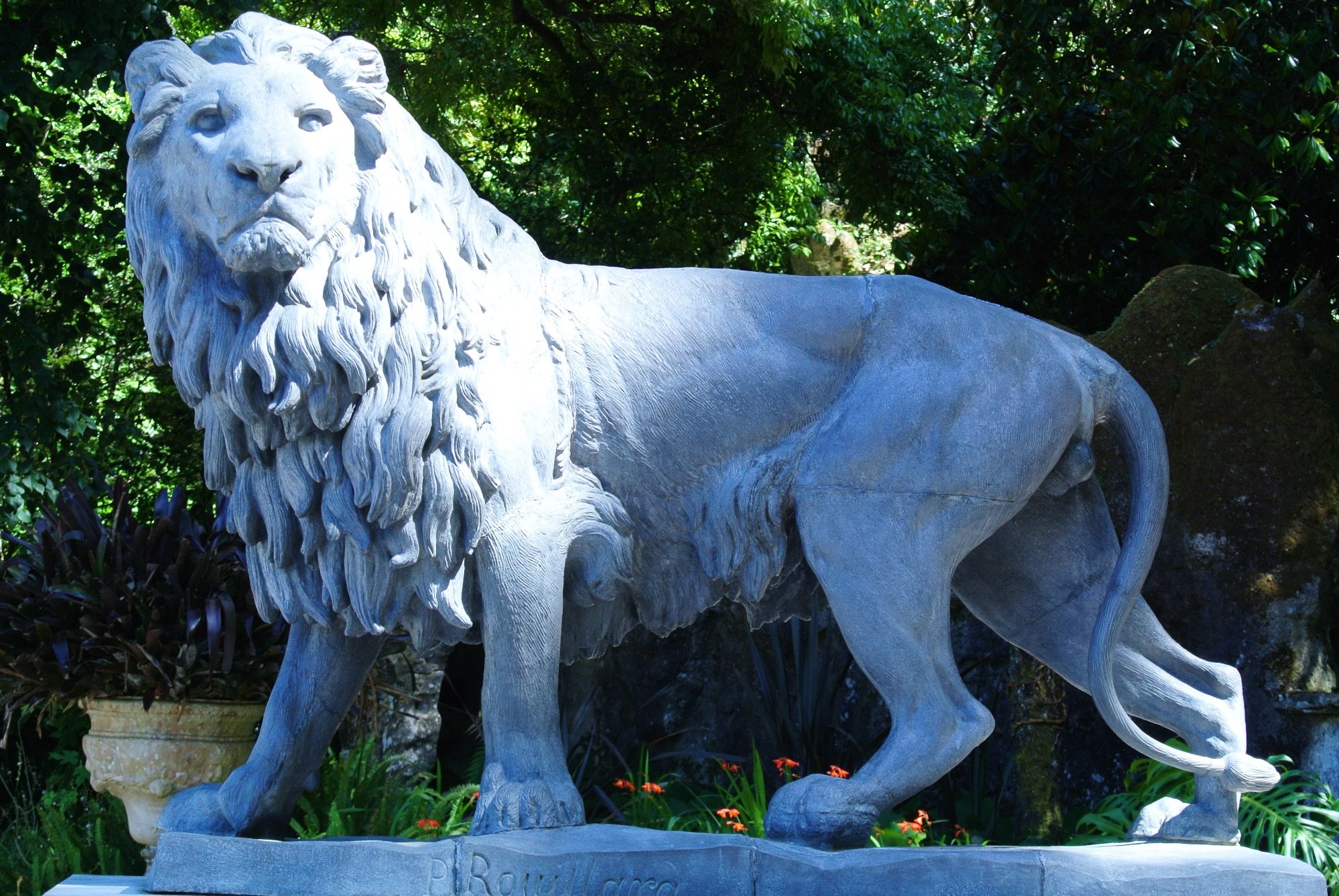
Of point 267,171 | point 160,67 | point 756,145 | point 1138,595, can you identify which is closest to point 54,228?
point 756,145

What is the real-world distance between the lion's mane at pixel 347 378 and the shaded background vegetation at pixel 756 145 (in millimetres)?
3025

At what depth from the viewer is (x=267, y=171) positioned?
2516mm

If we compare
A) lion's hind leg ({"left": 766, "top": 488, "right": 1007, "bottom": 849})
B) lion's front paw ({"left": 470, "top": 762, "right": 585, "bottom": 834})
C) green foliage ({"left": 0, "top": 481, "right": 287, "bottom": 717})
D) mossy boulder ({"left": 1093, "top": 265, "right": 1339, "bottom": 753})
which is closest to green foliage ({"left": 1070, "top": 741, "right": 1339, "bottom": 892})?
mossy boulder ({"left": 1093, "top": 265, "right": 1339, "bottom": 753})

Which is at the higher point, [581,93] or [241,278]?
[581,93]

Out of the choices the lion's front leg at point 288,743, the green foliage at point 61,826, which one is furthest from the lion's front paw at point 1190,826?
the green foliage at point 61,826

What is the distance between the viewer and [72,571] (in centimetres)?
477

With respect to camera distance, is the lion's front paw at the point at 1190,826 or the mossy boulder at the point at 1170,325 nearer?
the lion's front paw at the point at 1190,826

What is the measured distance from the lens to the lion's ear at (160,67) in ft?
8.61

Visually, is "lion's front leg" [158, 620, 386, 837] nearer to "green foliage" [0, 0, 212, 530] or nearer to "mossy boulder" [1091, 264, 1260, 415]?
Answer: "green foliage" [0, 0, 212, 530]

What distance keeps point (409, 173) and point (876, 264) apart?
1010 centimetres

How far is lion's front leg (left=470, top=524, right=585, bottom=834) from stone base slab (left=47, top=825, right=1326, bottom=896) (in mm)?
121

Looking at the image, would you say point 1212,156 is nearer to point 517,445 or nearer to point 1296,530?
point 1296,530

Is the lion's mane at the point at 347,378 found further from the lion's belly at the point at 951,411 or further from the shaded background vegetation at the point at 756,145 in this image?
the shaded background vegetation at the point at 756,145

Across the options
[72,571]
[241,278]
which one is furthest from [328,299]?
[72,571]
